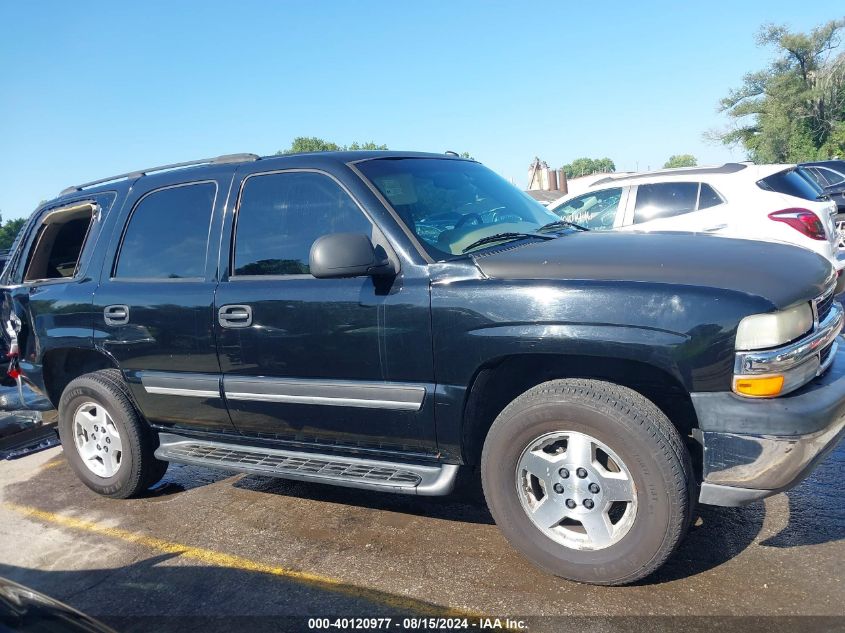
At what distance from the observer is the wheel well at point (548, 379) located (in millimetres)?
3064

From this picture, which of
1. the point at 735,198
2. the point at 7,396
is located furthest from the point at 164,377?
the point at 735,198

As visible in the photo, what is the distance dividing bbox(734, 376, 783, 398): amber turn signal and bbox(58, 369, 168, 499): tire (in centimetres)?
360

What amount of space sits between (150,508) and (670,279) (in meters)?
3.53

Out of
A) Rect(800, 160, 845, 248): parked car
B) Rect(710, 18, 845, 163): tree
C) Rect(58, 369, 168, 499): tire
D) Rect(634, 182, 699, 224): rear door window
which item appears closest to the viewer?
Rect(58, 369, 168, 499): tire

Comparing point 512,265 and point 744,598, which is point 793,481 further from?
point 512,265

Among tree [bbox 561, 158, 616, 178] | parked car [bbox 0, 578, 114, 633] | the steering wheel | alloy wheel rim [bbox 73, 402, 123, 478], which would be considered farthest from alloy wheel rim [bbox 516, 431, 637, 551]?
tree [bbox 561, 158, 616, 178]

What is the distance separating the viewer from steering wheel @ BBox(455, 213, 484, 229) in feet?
12.1

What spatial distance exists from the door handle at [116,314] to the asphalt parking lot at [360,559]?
123 centimetres

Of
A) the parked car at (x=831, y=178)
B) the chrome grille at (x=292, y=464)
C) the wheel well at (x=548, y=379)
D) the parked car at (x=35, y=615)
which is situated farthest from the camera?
the parked car at (x=831, y=178)

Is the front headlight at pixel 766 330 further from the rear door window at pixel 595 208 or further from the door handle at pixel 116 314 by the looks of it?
the rear door window at pixel 595 208

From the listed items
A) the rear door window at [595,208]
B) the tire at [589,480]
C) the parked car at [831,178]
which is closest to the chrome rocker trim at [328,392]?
the tire at [589,480]

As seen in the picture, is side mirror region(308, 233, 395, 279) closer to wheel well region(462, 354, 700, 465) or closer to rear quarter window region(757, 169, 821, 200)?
wheel well region(462, 354, 700, 465)

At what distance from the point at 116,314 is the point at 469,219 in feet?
7.53

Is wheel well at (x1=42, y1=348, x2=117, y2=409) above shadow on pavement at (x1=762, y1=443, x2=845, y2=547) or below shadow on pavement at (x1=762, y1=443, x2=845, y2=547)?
above
